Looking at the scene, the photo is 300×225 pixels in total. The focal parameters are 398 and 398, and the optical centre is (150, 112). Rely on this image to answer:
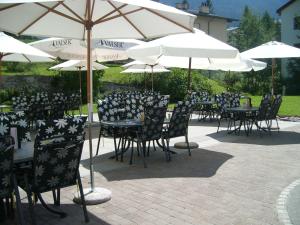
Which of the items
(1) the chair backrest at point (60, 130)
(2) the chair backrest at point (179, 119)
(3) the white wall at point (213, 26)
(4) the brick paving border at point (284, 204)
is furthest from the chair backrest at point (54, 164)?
(3) the white wall at point (213, 26)

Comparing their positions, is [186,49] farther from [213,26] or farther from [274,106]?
[213,26]

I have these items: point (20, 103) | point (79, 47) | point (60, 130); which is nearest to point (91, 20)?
point (60, 130)

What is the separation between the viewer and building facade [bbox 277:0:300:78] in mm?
34906

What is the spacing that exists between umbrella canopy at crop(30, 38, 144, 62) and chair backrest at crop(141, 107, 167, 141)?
2.59 m

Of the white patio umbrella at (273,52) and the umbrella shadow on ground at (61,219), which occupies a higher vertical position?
the white patio umbrella at (273,52)

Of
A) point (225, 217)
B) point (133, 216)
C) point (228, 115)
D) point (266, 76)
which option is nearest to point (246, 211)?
point (225, 217)

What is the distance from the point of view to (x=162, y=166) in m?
6.68

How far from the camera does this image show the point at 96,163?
22.8 ft

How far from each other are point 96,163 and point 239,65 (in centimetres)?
607

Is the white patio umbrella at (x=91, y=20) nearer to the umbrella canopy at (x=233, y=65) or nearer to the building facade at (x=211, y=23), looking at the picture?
the umbrella canopy at (x=233, y=65)

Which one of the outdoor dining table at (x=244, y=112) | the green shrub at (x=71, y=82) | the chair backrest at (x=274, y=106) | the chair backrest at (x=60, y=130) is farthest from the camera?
the green shrub at (x=71, y=82)

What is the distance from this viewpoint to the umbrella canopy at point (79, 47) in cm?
890

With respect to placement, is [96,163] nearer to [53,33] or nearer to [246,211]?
[53,33]

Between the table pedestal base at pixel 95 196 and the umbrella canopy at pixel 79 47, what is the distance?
13.9ft
